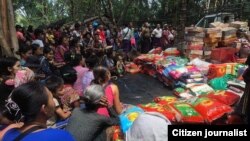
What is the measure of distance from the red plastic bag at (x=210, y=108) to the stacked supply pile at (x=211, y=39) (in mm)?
3739

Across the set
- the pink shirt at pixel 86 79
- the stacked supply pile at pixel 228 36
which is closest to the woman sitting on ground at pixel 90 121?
the pink shirt at pixel 86 79

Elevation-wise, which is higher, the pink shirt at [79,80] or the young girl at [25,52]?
the young girl at [25,52]

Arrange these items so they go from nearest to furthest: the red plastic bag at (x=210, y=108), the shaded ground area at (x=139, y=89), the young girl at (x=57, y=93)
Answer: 1. the young girl at (x=57, y=93)
2. the red plastic bag at (x=210, y=108)
3. the shaded ground area at (x=139, y=89)

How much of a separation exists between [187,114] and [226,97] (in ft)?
2.91

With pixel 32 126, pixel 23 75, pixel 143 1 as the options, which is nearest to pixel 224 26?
pixel 23 75

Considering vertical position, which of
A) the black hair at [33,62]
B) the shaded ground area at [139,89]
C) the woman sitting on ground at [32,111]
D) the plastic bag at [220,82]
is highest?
the woman sitting on ground at [32,111]

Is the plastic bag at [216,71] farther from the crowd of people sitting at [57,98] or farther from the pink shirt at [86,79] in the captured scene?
the pink shirt at [86,79]

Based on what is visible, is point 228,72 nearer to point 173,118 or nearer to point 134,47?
point 173,118

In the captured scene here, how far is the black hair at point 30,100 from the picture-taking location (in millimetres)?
2020

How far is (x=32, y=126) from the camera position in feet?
6.56

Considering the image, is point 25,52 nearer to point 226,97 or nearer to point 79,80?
point 79,80

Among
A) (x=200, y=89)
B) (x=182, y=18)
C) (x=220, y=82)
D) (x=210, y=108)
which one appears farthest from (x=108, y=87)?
(x=182, y=18)

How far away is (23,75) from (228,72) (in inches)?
165
